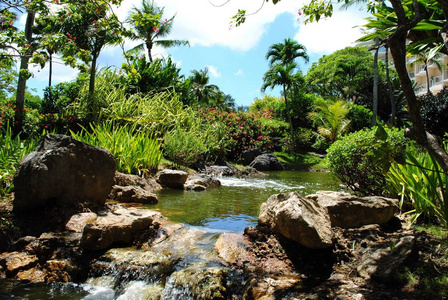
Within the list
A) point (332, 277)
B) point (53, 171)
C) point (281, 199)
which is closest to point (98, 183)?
point (53, 171)

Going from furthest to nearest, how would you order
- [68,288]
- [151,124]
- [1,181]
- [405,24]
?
[151,124]
[1,181]
[68,288]
[405,24]

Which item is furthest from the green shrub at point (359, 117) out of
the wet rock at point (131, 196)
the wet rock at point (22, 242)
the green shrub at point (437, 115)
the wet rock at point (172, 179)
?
the wet rock at point (22, 242)

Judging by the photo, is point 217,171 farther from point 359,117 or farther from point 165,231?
→ point 359,117

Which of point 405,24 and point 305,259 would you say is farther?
point 305,259

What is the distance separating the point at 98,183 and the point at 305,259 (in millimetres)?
3981

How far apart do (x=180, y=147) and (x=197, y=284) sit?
9243 mm

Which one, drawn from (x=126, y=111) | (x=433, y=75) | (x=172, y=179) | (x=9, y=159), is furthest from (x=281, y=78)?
(x=433, y=75)

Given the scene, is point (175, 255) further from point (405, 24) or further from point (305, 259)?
point (405, 24)

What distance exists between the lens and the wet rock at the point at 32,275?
164 inches

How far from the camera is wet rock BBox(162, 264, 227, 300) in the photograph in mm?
3621

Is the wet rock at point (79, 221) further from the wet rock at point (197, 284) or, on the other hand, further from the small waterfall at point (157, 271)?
the wet rock at point (197, 284)

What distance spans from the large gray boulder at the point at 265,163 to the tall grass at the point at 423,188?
512 inches

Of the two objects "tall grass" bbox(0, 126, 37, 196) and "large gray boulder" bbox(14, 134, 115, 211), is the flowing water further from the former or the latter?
"tall grass" bbox(0, 126, 37, 196)

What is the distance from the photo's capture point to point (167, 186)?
1006 cm
